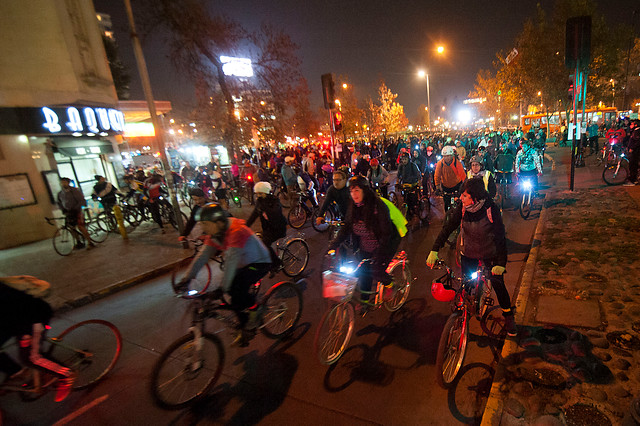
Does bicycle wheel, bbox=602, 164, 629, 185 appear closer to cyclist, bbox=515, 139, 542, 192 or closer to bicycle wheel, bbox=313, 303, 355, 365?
cyclist, bbox=515, 139, 542, 192

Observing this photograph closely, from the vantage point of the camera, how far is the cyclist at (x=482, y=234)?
131 inches

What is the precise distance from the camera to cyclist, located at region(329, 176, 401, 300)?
154 inches

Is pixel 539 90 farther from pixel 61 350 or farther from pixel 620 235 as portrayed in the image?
pixel 61 350

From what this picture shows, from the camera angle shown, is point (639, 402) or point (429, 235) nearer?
point (639, 402)

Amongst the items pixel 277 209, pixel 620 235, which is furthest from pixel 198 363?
pixel 620 235

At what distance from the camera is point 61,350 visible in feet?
11.4

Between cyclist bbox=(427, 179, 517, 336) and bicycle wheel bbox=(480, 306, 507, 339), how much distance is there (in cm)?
33

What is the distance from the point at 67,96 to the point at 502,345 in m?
15.3

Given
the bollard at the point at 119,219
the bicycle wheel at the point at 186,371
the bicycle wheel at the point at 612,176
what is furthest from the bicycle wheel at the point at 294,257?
the bicycle wheel at the point at 612,176

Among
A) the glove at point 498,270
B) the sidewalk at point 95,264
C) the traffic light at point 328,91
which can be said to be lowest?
the sidewalk at point 95,264

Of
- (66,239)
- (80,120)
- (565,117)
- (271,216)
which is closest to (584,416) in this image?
(271,216)

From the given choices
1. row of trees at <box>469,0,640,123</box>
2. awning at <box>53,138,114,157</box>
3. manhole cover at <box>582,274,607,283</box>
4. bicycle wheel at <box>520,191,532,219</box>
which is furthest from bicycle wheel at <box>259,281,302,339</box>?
row of trees at <box>469,0,640,123</box>

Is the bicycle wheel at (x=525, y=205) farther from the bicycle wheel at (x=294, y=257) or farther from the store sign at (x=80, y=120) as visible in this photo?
the store sign at (x=80, y=120)

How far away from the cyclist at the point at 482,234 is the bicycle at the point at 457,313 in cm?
15
